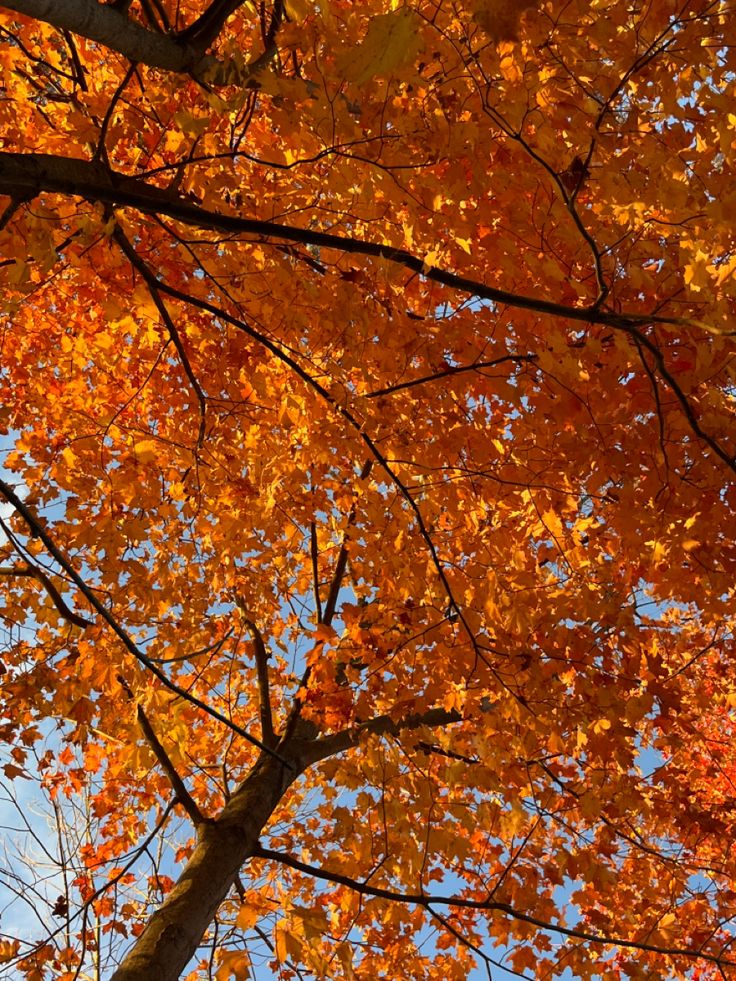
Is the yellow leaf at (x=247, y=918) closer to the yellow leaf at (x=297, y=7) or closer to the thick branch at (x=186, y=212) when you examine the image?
the thick branch at (x=186, y=212)

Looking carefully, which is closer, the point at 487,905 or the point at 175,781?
the point at 487,905

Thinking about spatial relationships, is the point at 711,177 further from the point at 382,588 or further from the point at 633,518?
the point at 382,588

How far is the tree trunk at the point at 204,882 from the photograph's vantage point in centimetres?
309

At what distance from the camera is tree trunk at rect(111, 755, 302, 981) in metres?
3.09

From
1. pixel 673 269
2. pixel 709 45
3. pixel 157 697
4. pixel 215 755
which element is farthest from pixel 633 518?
pixel 215 755

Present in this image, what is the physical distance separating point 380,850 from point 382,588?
5.68ft

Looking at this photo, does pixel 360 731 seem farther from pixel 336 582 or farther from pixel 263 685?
pixel 336 582

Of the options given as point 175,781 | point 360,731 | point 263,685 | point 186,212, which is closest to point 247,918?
point 175,781

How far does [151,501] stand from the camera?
4527mm

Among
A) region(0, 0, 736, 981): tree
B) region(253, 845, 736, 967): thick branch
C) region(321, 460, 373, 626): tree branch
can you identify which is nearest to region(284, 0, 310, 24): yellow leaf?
region(0, 0, 736, 981): tree

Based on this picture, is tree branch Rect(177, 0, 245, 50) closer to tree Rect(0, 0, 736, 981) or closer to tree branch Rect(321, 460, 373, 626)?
tree Rect(0, 0, 736, 981)

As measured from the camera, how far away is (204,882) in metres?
3.49

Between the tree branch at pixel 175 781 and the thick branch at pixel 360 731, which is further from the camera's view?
the thick branch at pixel 360 731

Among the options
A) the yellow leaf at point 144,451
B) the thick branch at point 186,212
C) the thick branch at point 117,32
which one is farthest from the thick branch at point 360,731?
the thick branch at point 117,32
